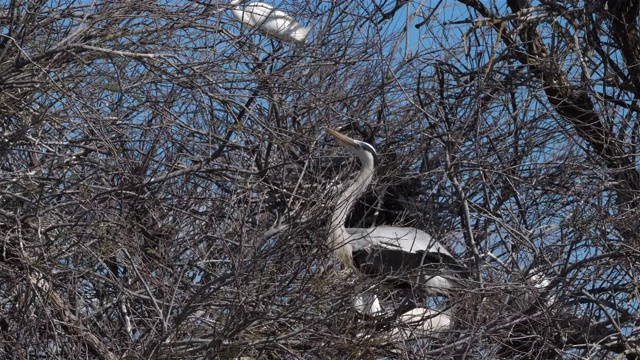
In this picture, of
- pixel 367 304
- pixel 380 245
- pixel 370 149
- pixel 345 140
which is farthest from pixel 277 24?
pixel 367 304

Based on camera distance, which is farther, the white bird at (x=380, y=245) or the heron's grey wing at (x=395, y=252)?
the heron's grey wing at (x=395, y=252)

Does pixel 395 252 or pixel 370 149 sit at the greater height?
pixel 370 149

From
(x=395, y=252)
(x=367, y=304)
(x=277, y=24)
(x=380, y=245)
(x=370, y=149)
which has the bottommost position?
(x=395, y=252)

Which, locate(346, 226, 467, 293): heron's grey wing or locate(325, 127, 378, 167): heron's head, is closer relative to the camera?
locate(346, 226, 467, 293): heron's grey wing

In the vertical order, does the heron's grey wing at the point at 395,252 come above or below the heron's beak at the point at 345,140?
below

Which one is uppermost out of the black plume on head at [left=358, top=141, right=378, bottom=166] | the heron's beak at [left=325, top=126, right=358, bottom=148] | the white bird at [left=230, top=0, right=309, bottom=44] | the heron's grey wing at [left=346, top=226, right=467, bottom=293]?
the white bird at [left=230, top=0, right=309, bottom=44]

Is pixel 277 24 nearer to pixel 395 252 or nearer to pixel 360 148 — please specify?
pixel 360 148

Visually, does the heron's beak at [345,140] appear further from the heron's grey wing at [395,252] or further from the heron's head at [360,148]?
the heron's grey wing at [395,252]

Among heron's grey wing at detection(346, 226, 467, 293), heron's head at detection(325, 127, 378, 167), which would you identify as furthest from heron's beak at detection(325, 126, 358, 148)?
heron's grey wing at detection(346, 226, 467, 293)

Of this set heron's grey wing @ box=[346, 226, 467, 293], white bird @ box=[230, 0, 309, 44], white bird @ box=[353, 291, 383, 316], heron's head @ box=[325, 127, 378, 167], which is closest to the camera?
white bird @ box=[353, 291, 383, 316]

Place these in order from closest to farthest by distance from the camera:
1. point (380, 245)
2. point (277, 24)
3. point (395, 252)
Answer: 1. point (277, 24)
2. point (380, 245)
3. point (395, 252)

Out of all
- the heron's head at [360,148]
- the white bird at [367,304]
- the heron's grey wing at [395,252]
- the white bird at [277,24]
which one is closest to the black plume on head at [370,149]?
the heron's head at [360,148]

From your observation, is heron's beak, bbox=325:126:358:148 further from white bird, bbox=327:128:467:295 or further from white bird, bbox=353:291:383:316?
white bird, bbox=353:291:383:316

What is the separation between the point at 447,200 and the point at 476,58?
0.85 metres
